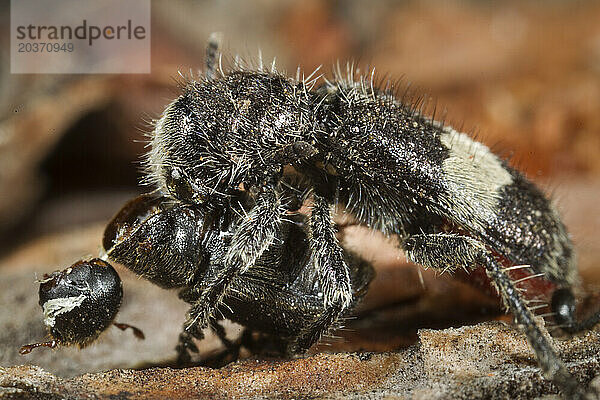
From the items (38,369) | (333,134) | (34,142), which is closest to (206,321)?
(38,369)

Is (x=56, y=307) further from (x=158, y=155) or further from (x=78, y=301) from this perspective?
(x=158, y=155)

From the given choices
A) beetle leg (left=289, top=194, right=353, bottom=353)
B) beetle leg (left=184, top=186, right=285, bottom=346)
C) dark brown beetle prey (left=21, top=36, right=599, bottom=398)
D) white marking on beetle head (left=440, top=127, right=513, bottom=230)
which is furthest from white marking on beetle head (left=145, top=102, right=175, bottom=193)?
white marking on beetle head (left=440, top=127, right=513, bottom=230)

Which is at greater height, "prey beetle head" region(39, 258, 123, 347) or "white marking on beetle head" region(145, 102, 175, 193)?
"white marking on beetle head" region(145, 102, 175, 193)

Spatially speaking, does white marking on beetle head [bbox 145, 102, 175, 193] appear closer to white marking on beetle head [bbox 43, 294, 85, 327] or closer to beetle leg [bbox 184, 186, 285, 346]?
beetle leg [bbox 184, 186, 285, 346]
